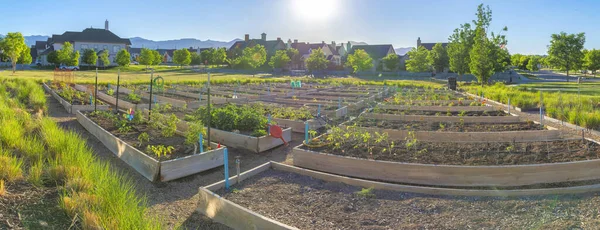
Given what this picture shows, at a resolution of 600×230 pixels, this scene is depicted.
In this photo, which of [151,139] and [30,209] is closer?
[30,209]

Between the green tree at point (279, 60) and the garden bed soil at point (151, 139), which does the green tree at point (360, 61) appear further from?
the garden bed soil at point (151, 139)

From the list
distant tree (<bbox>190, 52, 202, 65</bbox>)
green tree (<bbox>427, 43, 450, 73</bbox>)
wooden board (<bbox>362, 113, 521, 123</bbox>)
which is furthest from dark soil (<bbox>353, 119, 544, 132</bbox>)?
distant tree (<bbox>190, 52, 202, 65</bbox>)

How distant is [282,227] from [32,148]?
4626 millimetres

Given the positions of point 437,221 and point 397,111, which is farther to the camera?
point 397,111

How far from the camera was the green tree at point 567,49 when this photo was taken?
43.3m

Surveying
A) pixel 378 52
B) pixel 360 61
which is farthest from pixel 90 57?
pixel 378 52

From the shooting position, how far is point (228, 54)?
61781 mm

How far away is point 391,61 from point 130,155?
46.8m

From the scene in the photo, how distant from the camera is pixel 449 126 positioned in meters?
9.34

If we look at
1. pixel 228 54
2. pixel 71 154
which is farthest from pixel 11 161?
pixel 228 54

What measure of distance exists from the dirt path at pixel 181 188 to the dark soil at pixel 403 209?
52 centimetres

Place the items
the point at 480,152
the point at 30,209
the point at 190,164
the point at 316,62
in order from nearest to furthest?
the point at 30,209
the point at 190,164
the point at 480,152
the point at 316,62

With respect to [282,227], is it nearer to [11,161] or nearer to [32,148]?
[11,161]

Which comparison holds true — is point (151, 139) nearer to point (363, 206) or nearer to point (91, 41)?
point (363, 206)
